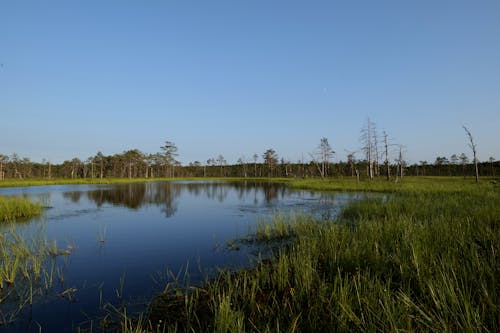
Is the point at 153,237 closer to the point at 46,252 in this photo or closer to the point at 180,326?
the point at 46,252

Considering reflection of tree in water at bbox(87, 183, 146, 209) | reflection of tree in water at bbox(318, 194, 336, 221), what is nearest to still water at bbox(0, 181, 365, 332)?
reflection of tree in water at bbox(318, 194, 336, 221)

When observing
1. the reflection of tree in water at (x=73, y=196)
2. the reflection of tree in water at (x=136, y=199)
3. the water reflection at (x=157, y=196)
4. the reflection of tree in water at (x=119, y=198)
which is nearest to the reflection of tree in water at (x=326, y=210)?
the water reflection at (x=157, y=196)

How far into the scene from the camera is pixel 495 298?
289 centimetres

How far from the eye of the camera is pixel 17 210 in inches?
583

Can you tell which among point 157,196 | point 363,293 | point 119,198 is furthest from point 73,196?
point 363,293

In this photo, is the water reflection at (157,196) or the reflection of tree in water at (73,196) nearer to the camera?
the water reflection at (157,196)

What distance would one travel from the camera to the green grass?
46.4 ft

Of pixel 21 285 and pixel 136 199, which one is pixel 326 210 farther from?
pixel 136 199

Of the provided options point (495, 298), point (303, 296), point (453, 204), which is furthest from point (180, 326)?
point (453, 204)

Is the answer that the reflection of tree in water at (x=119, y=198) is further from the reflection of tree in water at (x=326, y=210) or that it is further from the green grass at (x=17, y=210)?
the reflection of tree in water at (x=326, y=210)

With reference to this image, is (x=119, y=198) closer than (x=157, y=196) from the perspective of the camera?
Yes

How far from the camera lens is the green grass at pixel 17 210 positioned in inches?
557

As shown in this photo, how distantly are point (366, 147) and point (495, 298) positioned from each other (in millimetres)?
44691

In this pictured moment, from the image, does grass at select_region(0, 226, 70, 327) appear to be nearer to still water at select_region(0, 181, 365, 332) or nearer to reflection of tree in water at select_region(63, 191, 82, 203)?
still water at select_region(0, 181, 365, 332)
